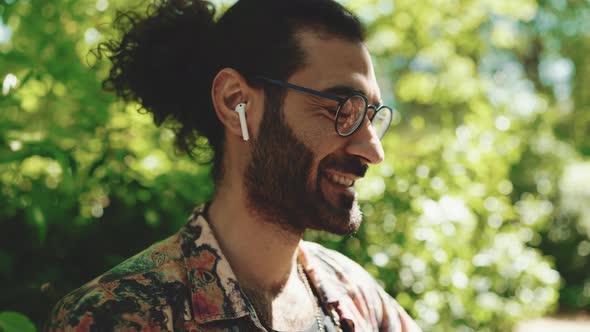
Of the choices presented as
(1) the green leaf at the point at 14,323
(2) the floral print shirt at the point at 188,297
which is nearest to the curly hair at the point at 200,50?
(2) the floral print shirt at the point at 188,297

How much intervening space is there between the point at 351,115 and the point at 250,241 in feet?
1.88

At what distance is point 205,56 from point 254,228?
0.73 metres

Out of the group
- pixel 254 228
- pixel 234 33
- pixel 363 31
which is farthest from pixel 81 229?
pixel 363 31

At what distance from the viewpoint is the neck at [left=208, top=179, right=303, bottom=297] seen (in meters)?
2.04

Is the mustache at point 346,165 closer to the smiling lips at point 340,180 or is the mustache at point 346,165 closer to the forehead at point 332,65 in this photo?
the smiling lips at point 340,180

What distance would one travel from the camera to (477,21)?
6.18 meters

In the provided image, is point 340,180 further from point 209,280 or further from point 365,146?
point 209,280

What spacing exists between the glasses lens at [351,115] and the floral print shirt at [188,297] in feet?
1.83

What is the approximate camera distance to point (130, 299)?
1.64 meters

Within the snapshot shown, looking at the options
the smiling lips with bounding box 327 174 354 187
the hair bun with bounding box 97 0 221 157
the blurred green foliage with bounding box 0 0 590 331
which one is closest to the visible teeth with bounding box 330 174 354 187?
the smiling lips with bounding box 327 174 354 187

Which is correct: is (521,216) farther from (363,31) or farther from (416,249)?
(363,31)

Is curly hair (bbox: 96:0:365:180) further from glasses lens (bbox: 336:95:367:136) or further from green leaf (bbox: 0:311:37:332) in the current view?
green leaf (bbox: 0:311:37:332)

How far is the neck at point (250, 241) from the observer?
2039mm

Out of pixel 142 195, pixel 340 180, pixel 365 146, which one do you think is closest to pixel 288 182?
pixel 340 180
